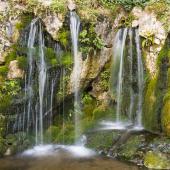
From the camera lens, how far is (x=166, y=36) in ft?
41.1

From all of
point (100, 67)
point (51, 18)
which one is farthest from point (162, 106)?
point (51, 18)

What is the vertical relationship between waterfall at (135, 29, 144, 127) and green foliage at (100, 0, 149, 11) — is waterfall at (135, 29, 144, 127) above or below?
below

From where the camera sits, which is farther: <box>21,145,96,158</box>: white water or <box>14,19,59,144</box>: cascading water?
<box>14,19,59,144</box>: cascading water

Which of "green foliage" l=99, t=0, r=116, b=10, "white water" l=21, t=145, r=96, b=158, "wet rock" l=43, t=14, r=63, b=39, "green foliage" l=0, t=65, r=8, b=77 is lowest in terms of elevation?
"white water" l=21, t=145, r=96, b=158

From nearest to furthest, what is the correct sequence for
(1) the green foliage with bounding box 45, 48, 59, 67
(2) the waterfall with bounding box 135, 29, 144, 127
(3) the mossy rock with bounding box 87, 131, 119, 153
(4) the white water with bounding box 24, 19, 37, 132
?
(3) the mossy rock with bounding box 87, 131, 119, 153
(4) the white water with bounding box 24, 19, 37, 132
(1) the green foliage with bounding box 45, 48, 59, 67
(2) the waterfall with bounding box 135, 29, 144, 127

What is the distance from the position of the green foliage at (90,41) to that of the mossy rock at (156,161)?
391 centimetres

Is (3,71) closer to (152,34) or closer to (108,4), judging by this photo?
(108,4)

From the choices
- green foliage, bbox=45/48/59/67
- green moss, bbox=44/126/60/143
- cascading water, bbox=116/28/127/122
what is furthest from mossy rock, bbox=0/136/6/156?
cascading water, bbox=116/28/127/122

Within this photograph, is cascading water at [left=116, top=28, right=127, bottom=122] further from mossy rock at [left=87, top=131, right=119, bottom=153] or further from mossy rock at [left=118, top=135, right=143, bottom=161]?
mossy rock at [left=118, top=135, right=143, bottom=161]

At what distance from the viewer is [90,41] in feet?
42.3

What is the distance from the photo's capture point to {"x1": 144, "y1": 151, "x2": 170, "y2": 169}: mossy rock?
33.8 ft

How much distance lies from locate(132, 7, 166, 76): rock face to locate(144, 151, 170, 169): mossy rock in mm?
2953

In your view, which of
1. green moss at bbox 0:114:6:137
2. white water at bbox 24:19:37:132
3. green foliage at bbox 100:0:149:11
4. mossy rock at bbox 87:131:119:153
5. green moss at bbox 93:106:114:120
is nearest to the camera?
mossy rock at bbox 87:131:119:153

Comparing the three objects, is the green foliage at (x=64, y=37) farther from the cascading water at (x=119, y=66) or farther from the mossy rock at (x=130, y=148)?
the mossy rock at (x=130, y=148)
